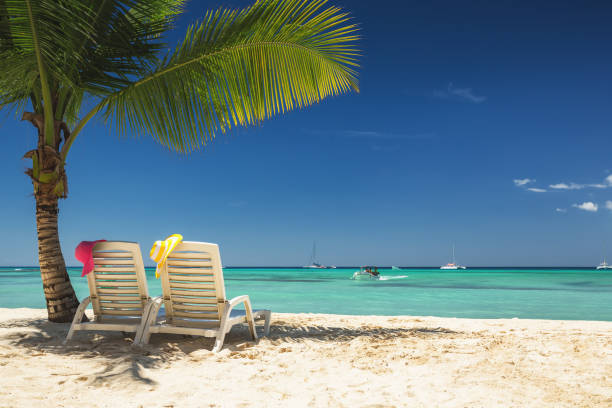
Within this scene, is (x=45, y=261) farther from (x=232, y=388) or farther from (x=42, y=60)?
(x=232, y=388)

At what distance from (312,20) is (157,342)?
4.08 metres

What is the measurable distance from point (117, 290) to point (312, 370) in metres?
2.14

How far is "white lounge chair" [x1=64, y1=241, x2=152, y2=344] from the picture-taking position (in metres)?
3.89

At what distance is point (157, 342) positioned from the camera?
4.09 m

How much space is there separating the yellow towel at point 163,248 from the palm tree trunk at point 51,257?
75.5 inches

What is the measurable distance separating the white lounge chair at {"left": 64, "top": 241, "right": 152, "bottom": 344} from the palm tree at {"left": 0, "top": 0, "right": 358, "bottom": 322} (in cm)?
122

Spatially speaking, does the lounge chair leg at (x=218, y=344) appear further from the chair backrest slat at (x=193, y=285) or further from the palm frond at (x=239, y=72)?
the palm frond at (x=239, y=72)

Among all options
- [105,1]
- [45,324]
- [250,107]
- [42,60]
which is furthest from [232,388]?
[105,1]

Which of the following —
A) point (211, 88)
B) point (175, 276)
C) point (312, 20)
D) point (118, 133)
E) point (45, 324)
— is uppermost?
point (312, 20)

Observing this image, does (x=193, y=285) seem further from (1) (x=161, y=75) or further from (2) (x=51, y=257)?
(1) (x=161, y=75)

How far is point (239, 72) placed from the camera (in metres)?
5.14

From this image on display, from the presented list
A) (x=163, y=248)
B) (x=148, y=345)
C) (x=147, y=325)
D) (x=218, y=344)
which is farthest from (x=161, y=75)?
(x=218, y=344)

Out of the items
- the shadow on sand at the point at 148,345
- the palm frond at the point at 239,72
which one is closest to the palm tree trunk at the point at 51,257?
the shadow on sand at the point at 148,345

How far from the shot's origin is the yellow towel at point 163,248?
12.3 feet
